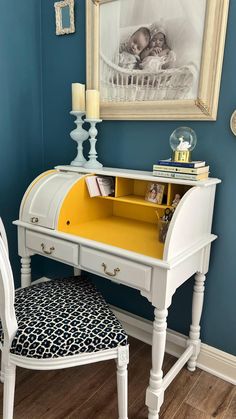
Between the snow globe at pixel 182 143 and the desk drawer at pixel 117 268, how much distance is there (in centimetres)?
54

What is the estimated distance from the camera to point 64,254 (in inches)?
63.1

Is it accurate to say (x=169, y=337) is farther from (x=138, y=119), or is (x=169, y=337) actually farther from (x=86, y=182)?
(x=138, y=119)

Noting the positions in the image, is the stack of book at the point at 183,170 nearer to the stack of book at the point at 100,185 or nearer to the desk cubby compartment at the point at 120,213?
the desk cubby compartment at the point at 120,213

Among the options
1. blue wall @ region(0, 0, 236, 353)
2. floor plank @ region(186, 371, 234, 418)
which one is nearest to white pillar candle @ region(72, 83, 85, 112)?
blue wall @ region(0, 0, 236, 353)

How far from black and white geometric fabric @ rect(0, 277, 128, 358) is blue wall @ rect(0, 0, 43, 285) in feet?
2.68

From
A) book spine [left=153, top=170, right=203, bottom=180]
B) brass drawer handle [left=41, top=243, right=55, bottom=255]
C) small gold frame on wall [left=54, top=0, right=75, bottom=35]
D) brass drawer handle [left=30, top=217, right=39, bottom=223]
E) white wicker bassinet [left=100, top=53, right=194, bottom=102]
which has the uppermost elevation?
small gold frame on wall [left=54, top=0, right=75, bottom=35]

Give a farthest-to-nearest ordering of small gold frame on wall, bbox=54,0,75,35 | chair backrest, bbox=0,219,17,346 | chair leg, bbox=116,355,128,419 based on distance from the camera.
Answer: small gold frame on wall, bbox=54,0,75,35 < chair leg, bbox=116,355,128,419 < chair backrest, bbox=0,219,17,346

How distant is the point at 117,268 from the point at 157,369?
0.48 m

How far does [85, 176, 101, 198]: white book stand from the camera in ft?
5.60

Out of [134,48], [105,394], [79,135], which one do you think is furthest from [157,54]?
[105,394]

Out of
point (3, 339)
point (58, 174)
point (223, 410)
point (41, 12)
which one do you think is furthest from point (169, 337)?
point (41, 12)

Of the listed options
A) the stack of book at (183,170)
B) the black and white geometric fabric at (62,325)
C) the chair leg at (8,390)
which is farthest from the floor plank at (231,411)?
the stack of book at (183,170)

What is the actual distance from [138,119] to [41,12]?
1.02 meters

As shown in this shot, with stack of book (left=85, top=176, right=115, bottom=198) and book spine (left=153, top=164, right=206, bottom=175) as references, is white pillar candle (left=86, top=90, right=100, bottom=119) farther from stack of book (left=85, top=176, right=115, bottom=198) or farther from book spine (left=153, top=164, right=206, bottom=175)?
book spine (left=153, top=164, right=206, bottom=175)
